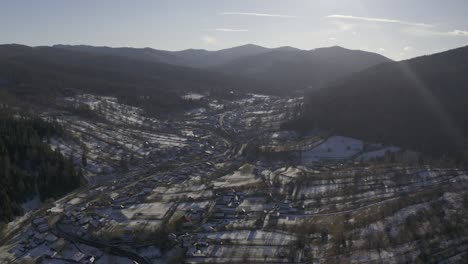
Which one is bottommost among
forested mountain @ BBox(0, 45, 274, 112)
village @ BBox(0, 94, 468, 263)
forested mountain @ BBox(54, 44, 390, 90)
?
village @ BBox(0, 94, 468, 263)

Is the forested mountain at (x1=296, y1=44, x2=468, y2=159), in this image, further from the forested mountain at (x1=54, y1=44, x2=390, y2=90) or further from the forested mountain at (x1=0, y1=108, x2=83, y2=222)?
the forested mountain at (x1=54, y1=44, x2=390, y2=90)

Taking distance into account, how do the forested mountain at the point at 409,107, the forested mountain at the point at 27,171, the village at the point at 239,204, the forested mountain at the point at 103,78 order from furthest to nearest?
the forested mountain at the point at 103,78 → the forested mountain at the point at 409,107 → the forested mountain at the point at 27,171 → the village at the point at 239,204

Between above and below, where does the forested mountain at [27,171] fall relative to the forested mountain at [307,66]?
below

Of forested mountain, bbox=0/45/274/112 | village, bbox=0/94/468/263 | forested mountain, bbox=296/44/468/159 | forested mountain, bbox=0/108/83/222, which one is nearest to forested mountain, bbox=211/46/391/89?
forested mountain, bbox=0/45/274/112

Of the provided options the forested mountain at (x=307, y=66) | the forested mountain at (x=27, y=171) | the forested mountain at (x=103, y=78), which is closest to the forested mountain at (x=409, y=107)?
the forested mountain at (x=103, y=78)

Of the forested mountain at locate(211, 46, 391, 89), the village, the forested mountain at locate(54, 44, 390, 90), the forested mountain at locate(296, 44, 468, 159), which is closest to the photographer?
the village

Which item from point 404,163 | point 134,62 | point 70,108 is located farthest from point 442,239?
point 134,62

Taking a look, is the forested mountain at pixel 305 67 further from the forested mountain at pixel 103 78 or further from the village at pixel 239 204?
the village at pixel 239 204
